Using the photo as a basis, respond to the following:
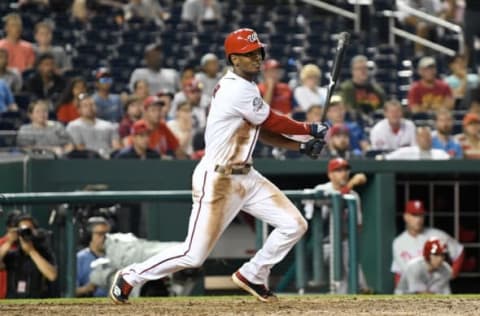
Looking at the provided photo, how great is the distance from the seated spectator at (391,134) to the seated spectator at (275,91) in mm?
1074

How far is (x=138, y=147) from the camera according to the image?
41.7 feet

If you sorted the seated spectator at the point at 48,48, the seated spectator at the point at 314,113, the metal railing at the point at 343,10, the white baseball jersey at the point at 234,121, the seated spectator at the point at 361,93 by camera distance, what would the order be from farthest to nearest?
the metal railing at the point at 343,10 → the seated spectator at the point at 48,48 → the seated spectator at the point at 361,93 → the seated spectator at the point at 314,113 → the white baseball jersey at the point at 234,121

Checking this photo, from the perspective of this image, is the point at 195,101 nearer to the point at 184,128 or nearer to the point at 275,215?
the point at 184,128

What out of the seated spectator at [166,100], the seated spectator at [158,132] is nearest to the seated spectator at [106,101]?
the seated spectator at [166,100]

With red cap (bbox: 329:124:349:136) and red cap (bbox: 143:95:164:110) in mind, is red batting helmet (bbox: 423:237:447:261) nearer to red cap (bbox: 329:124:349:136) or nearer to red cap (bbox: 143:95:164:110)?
red cap (bbox: 329:124:349:136)

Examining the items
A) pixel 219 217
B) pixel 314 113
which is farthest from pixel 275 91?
pixel 219 217

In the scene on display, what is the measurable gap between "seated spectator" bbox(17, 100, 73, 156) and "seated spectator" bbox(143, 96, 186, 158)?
765 millimetres

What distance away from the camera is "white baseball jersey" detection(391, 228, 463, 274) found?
41.4ft

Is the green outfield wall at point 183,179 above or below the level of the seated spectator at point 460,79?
below

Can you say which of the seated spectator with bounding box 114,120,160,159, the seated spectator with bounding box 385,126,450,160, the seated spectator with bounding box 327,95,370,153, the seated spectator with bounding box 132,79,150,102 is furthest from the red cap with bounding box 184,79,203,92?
the seated spectator with bounding box 385,126,450,160

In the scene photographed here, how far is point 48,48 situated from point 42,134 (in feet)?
8.31

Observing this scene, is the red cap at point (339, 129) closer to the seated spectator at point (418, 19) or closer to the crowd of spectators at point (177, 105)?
the crowd of spectators at point (177, 105)

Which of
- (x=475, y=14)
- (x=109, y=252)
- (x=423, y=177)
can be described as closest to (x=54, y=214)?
(x=109, y=252)

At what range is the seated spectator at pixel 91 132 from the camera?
42.3 ft
